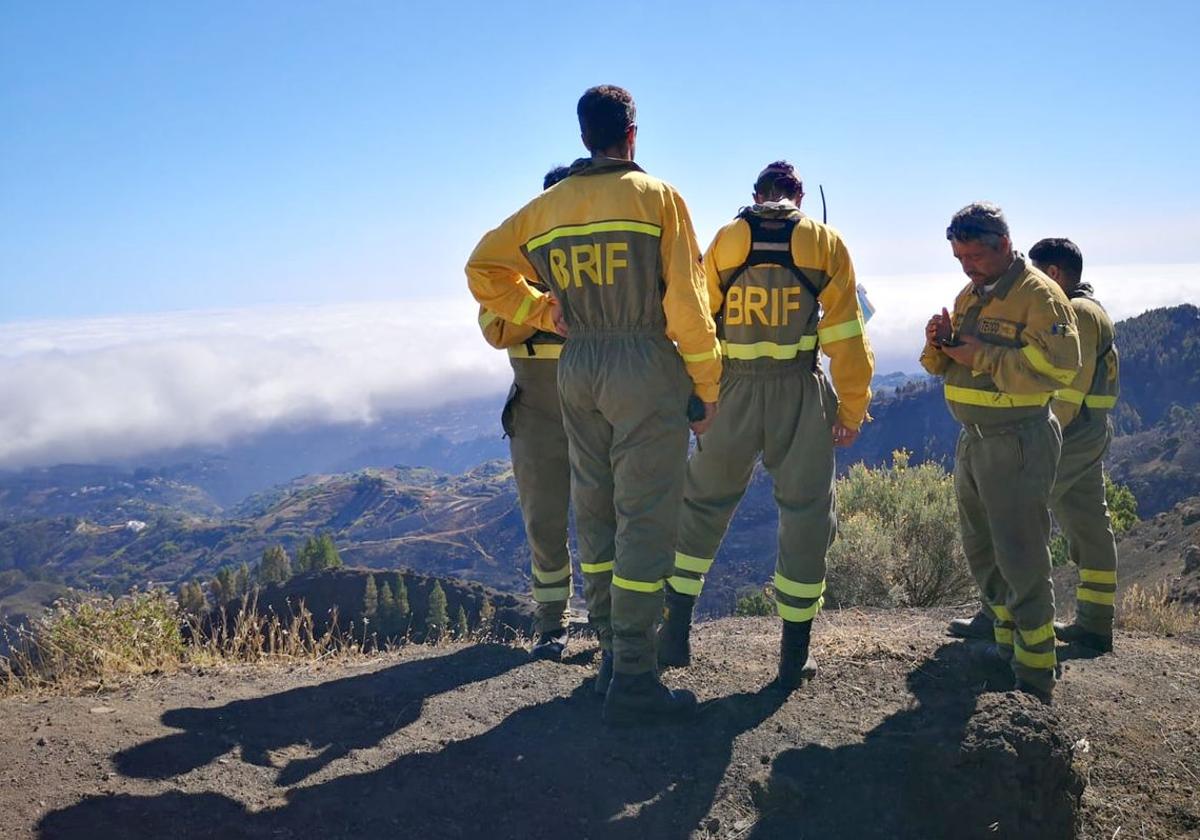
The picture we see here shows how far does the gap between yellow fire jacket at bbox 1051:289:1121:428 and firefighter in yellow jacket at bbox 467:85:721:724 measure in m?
2.73

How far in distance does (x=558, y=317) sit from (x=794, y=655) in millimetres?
2365

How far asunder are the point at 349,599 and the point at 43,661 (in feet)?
227

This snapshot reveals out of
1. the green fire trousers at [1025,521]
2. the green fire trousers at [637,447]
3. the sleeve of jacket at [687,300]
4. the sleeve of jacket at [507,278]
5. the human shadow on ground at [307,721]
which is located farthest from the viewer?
the green fire trousers at [1025,521]

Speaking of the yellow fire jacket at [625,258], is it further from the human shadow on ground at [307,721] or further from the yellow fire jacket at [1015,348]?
the human shadow on ground at [307,721]

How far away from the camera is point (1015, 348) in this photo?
15.5 ft

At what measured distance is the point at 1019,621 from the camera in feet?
15.9

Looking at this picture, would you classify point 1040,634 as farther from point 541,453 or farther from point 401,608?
point 401,608

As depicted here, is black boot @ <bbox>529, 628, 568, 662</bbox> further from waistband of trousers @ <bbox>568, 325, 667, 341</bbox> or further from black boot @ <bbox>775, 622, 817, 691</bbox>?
waistband of trousers @ <bbox>568, 325, 667, 341</bbox>

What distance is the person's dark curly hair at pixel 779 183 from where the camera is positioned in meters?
5.02

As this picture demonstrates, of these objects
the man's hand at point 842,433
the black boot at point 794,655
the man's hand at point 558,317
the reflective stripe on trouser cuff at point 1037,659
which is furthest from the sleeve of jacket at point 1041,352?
the man's hand at point 558,317

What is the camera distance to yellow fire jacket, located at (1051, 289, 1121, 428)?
5535 millimetres

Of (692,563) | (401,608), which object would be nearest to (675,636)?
(692,563)

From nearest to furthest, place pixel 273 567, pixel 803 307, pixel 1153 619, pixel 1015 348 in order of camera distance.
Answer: pixel 1015 348, pixel 803 307, pixel 1153 619, pixel 273 567

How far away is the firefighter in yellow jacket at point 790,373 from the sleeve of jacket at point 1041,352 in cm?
73
